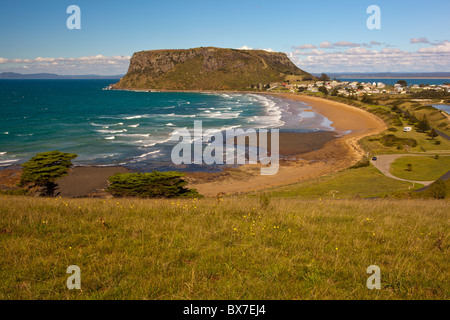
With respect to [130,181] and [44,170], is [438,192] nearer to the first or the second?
[130,181]

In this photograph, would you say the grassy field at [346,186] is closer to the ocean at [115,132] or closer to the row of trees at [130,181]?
the row of trees at [130,181]

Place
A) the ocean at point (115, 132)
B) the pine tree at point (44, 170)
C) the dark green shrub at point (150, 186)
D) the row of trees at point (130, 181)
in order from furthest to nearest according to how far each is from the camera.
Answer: the ocean at point (115, 132)
the pine tree at point (44, 170)
the row of trees at point (130, 181)
the dark green shrub at point (150, 186)
